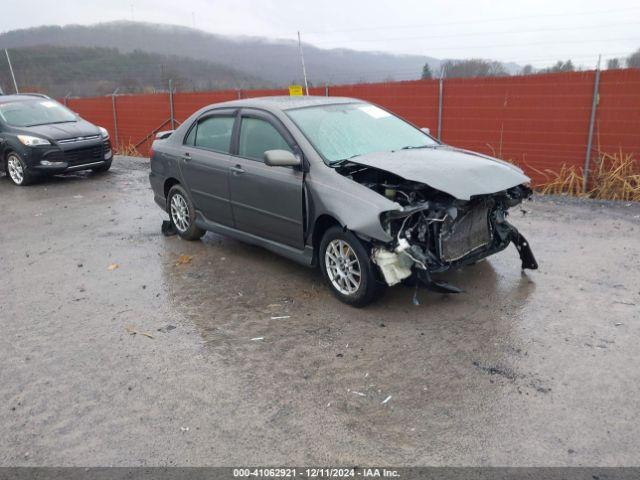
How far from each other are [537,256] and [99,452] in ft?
15.4

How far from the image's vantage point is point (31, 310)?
493 cm

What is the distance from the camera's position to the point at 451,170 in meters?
4.52

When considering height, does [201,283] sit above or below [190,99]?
below

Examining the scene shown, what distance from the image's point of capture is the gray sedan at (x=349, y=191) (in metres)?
4.38

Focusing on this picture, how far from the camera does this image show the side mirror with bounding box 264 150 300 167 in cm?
476

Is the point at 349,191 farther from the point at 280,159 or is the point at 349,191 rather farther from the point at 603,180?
the point at 603,180

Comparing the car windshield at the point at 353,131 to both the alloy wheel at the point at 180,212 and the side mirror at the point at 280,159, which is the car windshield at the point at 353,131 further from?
the alloy wheel at the point at 180,212

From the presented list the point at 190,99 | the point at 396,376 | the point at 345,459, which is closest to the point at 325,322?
the point at 396,376

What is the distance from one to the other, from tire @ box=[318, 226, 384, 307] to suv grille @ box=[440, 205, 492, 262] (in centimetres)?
64

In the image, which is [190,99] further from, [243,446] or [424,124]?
[243,446]

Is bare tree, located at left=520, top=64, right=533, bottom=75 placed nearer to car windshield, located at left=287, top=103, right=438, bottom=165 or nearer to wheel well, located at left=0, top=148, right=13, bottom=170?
car windshield, located at left=287, top=103, right=438, bottom=165

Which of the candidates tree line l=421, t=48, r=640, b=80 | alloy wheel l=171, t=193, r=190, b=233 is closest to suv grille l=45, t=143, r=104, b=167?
alloy wheel l=171, t=193, r=190, b=233

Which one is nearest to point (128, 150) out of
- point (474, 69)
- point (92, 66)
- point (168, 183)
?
point (474, 69)

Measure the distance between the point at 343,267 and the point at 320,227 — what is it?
445 mm
